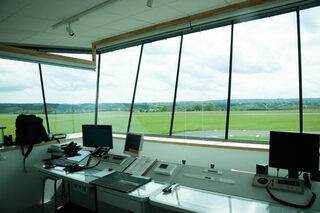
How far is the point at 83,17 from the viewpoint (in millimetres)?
3324

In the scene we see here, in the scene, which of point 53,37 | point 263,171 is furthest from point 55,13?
point 263,171

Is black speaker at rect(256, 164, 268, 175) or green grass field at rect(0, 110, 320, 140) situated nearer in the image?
black speaker at rect(256, 164, 268, 175)

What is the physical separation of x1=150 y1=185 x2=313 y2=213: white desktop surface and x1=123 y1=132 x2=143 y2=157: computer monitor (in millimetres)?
879

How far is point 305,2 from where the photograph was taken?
2.85 meters

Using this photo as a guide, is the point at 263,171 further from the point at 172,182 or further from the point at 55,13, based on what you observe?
the point at 55,13

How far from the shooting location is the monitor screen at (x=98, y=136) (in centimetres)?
301

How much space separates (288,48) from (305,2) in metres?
0.73

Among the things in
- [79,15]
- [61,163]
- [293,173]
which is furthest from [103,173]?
[79,15]

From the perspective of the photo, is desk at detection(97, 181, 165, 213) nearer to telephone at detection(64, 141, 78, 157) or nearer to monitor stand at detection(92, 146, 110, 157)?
monitor stand at detection(92, 146, 110, 157)

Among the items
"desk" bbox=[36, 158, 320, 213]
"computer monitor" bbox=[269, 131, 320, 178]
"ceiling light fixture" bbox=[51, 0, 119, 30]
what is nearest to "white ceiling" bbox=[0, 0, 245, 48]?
"ceiling light fixture" bbox=[51, 0, 119, 30]

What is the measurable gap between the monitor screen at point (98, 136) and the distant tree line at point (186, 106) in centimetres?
167

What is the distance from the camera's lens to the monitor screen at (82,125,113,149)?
3.01 meters

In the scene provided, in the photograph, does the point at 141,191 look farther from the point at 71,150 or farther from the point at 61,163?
the point at 71,150

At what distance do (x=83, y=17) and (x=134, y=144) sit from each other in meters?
2.22
